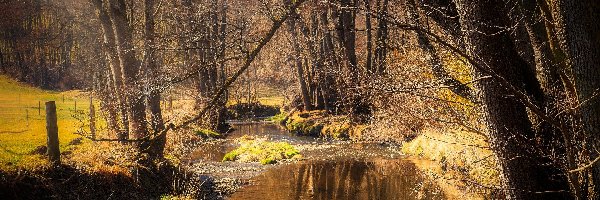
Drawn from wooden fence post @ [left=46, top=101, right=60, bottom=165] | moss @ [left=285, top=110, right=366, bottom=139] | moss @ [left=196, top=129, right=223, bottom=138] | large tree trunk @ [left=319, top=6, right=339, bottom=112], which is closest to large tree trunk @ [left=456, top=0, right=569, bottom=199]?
wooden fence post @ [left=46, top=101, right=60, bottom=165]

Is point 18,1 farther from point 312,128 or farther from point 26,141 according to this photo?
point 26,141

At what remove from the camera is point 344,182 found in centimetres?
1432

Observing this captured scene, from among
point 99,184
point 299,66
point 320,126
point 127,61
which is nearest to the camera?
point 99,184

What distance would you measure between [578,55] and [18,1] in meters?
49.6

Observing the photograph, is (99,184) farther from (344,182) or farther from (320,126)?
(320,126)

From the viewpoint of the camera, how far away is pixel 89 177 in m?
10.6

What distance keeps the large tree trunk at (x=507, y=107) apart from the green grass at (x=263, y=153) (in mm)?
13624

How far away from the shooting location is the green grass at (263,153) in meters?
18.4

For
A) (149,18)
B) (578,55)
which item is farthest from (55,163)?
(578,55)

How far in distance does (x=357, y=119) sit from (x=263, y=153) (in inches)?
285

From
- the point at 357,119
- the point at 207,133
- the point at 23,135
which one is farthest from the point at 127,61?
the point at 357,119

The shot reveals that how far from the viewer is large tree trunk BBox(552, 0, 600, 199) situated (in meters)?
3.77

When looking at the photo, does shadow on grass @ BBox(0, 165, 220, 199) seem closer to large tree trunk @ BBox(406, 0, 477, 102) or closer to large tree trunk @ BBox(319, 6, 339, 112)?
large tree trunk @ BBox(406, 0, 477, 102)

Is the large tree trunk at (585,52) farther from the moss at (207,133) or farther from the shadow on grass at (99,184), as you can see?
the moss at (207,133)
